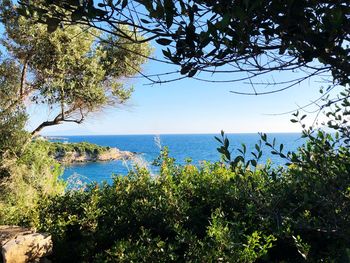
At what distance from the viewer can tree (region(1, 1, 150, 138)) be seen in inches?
445

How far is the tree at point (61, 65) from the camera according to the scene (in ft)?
37.1

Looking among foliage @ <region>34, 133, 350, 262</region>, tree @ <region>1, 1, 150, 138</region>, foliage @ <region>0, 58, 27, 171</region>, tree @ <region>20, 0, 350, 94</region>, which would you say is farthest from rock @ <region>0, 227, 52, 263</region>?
tree @ <region>1, 1, 150, 138</region>

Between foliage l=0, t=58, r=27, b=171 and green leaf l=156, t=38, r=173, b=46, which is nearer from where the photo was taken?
green leaf l=156, t=38, r=173, b=46

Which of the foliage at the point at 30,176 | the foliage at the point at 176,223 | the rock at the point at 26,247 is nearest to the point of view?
the foliage at the point at 176,223

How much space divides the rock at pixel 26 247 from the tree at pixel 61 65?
7.25 meters

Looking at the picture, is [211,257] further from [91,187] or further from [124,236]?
[91,187]

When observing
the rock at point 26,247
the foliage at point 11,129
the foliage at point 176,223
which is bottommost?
the rock at point 26,247

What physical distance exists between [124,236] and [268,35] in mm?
3541

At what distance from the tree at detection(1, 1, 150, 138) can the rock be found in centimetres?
725

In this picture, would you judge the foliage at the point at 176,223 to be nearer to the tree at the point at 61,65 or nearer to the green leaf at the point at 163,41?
the green leaf at the point at 163,41

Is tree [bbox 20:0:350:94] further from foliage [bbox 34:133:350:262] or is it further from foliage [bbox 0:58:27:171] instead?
foliage [bbox 0:58:27:171]

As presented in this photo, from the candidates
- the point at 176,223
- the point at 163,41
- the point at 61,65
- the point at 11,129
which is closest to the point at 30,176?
the point at 11,129

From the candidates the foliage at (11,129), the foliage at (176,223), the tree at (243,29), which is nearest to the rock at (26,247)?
the foliage at (176,223)

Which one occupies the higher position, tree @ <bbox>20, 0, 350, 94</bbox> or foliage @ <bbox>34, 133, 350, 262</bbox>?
tree @ <bbox>20, 0, 350, 94</bbox>
